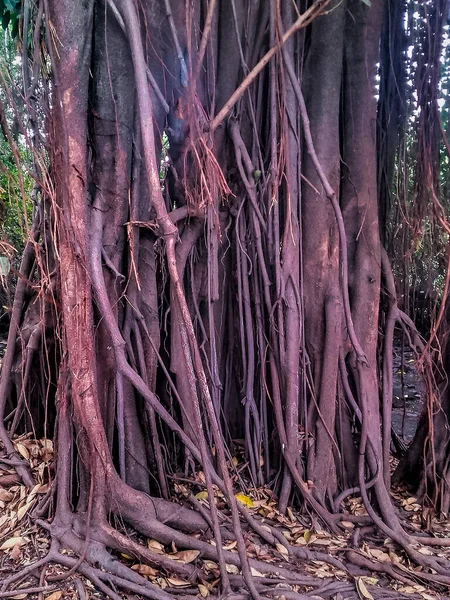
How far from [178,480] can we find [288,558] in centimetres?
57

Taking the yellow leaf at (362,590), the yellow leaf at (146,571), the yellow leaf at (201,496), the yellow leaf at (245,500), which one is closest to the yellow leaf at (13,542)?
the yellow leaf at (146,571)

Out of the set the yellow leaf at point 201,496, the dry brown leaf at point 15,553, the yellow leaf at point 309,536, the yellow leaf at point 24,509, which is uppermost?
the yellow leaf at point 24,509

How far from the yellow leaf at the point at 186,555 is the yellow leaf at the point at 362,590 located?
57 cm

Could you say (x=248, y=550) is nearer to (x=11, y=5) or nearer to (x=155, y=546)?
(x=155, y=546)

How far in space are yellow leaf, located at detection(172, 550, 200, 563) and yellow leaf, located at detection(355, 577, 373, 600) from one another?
569mm

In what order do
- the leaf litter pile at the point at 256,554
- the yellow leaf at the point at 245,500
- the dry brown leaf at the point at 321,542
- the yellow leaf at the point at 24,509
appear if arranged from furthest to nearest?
the yellow leaf at the point at 245,500
the dry brown leaf at the point at 321,542
the yellow leaf at the point at 24,509
the leaf litter pile at the point at 256,554

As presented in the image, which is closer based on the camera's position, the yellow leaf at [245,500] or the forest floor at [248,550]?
the forest floor at [248,550]

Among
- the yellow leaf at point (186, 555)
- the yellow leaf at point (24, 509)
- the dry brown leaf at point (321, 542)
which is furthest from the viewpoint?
the dry brown leaf at point (321, 542)

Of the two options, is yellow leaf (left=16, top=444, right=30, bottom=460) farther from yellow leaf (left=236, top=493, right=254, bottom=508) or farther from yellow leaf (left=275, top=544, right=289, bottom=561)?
yellow leaf (left=275, top=544, right=289, bottom=561)

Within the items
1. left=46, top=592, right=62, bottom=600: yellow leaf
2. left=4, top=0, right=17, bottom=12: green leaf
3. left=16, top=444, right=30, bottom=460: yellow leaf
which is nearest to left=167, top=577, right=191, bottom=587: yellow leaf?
left=46, top=592, right=62, bottom=600: yellow leaf

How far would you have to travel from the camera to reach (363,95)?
256 cm

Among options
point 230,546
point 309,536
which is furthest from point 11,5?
point 309,536

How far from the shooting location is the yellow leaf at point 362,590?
1847 mm

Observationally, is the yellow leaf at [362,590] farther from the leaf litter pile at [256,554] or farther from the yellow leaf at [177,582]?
the yellow leaf at [177,582]
